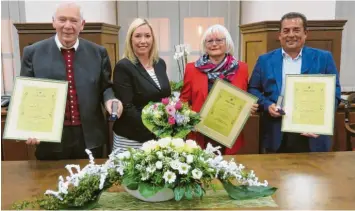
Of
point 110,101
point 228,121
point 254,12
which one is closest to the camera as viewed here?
point 110,101

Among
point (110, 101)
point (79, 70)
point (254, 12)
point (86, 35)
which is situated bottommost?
point (110, 101)

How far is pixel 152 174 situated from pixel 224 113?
0.98 m

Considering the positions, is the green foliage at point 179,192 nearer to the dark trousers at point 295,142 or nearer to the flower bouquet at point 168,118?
the flower bouquet at point 168,118

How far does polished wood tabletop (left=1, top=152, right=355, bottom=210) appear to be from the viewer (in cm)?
150

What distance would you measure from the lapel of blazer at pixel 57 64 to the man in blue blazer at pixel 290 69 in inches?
46.6

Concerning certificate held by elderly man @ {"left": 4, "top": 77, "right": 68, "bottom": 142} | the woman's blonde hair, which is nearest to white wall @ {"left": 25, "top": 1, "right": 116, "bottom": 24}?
the woman's blonde hair

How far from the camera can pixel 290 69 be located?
2.39 m

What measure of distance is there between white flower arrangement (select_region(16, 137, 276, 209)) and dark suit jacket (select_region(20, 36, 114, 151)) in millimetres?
727

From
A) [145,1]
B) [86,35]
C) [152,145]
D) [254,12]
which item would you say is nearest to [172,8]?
[145,1]

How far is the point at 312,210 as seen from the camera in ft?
4.60

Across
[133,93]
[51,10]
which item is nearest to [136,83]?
[133,93]

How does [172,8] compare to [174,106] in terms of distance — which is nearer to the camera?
[174,106]

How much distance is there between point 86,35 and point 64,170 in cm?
184

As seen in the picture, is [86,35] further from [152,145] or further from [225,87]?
[152,145]
